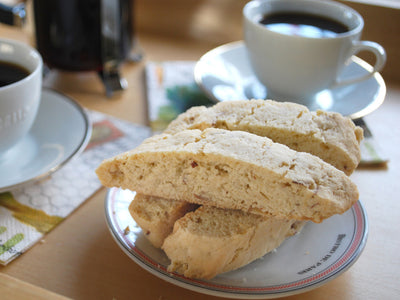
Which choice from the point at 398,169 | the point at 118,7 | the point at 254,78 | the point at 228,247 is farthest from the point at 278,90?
the point at 228,247

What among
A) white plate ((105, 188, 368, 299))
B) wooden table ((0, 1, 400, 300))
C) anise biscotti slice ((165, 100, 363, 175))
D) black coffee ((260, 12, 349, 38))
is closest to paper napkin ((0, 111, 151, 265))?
wooden table ((0, 1, 400, 300))

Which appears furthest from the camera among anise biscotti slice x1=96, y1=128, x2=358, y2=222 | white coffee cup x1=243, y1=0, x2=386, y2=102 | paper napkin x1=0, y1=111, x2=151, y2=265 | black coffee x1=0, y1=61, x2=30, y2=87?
white coffee cup x1=243, y1=0, x2=386, y2=102

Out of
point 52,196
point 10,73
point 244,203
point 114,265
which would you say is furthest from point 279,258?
point 10,73

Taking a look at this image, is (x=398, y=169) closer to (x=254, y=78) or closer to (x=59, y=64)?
(x=254, y=78)

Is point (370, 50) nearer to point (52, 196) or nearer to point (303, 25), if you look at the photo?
point (303, 25)

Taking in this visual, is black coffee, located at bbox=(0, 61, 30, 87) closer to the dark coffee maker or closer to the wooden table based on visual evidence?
the dark coffee maker
